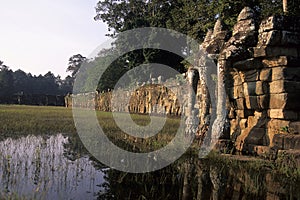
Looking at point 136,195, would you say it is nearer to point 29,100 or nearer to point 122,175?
point 122,175

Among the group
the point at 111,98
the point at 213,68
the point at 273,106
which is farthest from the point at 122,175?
the point at 111,98

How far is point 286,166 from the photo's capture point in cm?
534

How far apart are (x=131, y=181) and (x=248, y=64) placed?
173 inches

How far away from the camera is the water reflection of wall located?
12.7ft

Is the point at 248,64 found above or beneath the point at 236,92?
above

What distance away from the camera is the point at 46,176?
4602 mm

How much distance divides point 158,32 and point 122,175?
2374cm

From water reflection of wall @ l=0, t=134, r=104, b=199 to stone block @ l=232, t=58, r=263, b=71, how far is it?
167 inches

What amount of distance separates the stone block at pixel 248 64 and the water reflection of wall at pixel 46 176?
14.0 feet

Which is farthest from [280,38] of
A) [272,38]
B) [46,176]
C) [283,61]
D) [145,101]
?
[145,101]

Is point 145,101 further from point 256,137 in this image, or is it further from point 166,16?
point 256,137

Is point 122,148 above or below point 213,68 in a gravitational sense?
below

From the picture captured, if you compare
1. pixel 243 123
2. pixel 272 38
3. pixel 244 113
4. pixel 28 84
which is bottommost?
pixel 243 123

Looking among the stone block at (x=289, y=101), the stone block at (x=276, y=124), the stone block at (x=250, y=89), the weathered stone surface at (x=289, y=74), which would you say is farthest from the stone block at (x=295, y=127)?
the stone block at (x=250, y=89)
